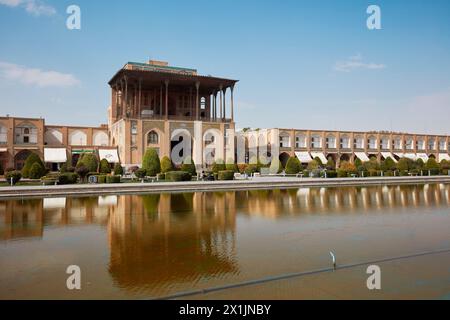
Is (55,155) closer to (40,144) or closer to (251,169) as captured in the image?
(40,144)

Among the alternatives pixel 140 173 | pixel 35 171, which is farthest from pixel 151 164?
pixel 35 171

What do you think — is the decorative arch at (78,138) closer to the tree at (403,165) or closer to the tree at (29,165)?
the tree at (29,165)

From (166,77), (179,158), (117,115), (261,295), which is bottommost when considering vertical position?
(261,295)

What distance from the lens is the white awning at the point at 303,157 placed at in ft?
138

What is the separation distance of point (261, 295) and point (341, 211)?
27.8ft

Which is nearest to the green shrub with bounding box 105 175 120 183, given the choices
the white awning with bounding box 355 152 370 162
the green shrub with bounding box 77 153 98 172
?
the green shrub with bounding box 77 153 98 172

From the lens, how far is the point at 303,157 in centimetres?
4225

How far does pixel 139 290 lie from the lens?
16.9 ft

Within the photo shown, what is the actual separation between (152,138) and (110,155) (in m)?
4.28

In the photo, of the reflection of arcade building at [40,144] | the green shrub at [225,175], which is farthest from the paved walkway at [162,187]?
the reflection of arcade building at [40,144]

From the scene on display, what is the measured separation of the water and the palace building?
19725 mm

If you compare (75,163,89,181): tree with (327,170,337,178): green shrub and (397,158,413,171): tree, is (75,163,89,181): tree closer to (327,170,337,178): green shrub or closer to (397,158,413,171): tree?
(327,170,337,178): green shrub
